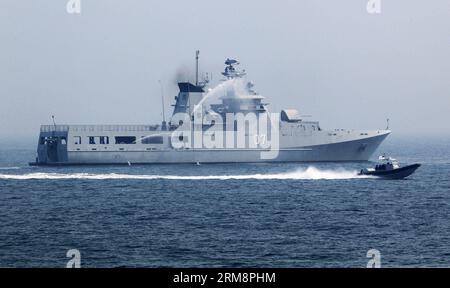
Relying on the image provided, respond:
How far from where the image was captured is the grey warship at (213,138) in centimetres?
7594

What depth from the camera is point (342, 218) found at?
41.1 m

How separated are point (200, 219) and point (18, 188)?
2357 cm

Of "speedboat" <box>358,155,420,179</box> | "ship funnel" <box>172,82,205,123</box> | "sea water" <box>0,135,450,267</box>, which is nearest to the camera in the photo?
"sea water" <box>0,135,450,267</box>

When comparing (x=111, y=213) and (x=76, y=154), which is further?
(x=76, y=154)

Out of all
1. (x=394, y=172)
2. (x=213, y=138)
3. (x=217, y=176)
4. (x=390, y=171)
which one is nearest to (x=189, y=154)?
(x=213, y=138)

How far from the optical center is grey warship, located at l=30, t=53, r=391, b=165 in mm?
75938

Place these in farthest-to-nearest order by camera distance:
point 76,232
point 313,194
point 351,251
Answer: point 313,194 < point 76,232 < point 351,251

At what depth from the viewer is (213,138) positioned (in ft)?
260

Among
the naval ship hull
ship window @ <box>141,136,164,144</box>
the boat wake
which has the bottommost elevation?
the boat wake

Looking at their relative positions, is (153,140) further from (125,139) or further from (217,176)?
(217,176)

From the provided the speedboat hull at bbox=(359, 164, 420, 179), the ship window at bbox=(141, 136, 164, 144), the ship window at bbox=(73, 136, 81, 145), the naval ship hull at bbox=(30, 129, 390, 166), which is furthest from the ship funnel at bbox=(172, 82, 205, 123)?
the speedboat hull at bbox=(359, 164, 420, 179)

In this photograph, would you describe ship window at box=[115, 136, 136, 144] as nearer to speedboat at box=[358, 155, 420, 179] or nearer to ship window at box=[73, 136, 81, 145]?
ship window at box=[73, 136, 81, 145]
